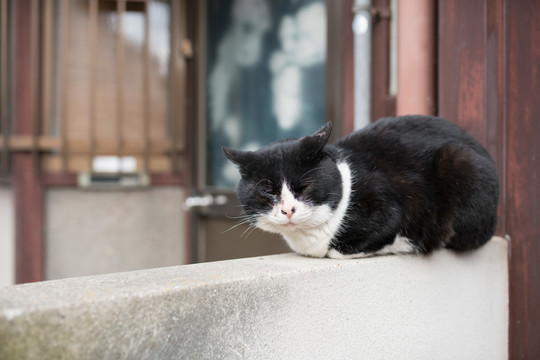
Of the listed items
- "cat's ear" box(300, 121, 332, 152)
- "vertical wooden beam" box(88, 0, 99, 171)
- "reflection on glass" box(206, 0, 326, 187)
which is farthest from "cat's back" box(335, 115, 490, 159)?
"vertical wooden beam" box(88, 0, 99, 171)

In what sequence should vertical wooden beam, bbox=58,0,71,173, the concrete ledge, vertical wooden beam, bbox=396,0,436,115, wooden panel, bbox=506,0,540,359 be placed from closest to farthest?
1. the concrete ledge
2. wooden panel, bbox=506,0,540,359
3. vertical wooden beam, bbox=396,0,436,115
4. vertical wooden beam, bbox=58,0,71,173

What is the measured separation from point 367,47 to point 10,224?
2417 mm

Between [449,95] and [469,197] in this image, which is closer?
[469,197]

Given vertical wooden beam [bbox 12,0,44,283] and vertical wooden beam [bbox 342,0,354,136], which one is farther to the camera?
vertical wooden beam [bbox 12,0,44,283]

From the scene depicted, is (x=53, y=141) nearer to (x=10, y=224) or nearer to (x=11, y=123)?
(x=11, y=123)

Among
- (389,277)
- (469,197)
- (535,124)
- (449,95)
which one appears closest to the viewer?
(389,277)

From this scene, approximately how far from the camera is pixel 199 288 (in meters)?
0.81

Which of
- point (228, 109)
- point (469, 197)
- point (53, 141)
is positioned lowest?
point (469, 197)

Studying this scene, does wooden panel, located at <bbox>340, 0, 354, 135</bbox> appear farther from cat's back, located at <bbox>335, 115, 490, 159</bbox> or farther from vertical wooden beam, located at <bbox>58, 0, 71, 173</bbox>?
vertical wooden beam, located at <bbox>58, 0, 71, 173</bbox>

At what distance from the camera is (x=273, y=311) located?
906mm

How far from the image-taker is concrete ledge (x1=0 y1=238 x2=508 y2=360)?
2.23 feet

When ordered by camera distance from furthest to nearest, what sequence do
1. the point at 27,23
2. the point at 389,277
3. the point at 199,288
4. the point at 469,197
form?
the point at 27,23 < the point at 469,197 < the point at 389,277 < the point at 199,288

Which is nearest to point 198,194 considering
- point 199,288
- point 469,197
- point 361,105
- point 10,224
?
point 10,224

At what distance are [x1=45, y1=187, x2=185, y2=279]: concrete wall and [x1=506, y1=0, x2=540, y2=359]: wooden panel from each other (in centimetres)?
213
